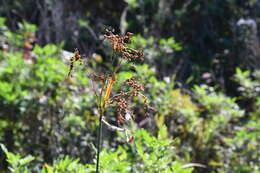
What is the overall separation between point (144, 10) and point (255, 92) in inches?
76.0

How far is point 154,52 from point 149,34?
0.72 metres

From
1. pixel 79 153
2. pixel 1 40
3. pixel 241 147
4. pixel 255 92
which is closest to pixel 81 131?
pixel 79 153

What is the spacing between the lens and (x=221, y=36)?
5145 mm

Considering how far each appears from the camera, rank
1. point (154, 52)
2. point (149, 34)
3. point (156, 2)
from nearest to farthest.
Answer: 1. point (154, 52)
2. point (149, 34)
3. point (156, 2)

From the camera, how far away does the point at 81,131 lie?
2920 mm

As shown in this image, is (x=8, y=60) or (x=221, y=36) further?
(x=221, y=36)

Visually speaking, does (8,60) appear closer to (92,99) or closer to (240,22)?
(92,99)

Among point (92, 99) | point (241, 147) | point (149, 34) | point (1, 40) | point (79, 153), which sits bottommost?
point (79, 153)

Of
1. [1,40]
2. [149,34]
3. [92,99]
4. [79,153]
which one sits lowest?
[79,153]

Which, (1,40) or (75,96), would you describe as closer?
(75,96)

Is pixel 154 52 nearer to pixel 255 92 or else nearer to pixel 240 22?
pixel 255 92

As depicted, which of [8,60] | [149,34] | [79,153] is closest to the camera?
[79,153]

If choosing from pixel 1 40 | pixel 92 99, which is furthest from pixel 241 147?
pixel 1 40

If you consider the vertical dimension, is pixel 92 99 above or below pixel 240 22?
below
